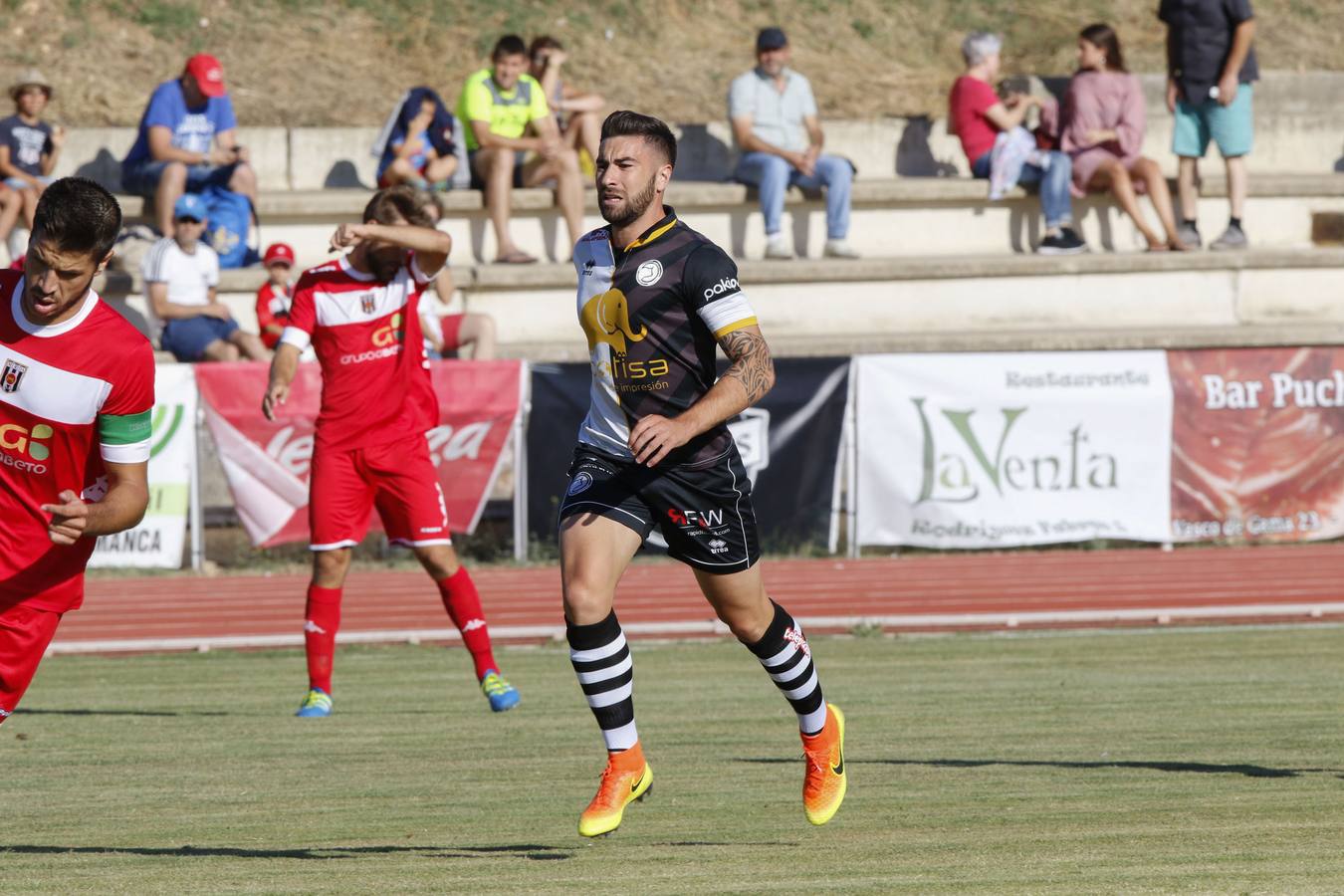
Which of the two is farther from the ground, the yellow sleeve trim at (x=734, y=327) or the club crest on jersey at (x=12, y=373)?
the yellow sleeve trim at (x=734, y=327)

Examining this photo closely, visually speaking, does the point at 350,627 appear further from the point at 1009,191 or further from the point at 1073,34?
the point at 1073,34

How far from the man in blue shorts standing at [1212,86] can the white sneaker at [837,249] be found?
349 cm

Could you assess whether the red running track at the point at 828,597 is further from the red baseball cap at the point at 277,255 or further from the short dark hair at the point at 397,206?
the short dark hair at the point at 397,206

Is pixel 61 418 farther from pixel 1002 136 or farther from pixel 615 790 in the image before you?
pixel 1002 136

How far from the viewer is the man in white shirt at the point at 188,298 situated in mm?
16047

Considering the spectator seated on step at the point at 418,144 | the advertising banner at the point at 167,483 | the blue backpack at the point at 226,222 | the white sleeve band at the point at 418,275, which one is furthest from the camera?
the spectator seated on step at the point at 418,144

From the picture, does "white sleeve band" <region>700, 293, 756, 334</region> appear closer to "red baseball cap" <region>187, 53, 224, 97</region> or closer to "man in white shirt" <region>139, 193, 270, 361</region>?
"man in white shirt" <region>139, 193, 270, 361</region>

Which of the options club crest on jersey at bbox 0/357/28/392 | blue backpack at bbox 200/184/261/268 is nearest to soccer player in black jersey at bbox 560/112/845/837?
club crest on jersey at bbox 0/357/28/392

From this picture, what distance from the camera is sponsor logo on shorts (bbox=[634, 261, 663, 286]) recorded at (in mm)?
5906

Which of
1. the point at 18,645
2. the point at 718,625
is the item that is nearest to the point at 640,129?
the point at 18,645

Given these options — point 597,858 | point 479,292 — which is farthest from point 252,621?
point 597,858

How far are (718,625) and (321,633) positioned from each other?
4.27 metres

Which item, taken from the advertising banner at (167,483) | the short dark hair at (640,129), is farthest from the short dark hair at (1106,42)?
the short dark hair at (640,129)

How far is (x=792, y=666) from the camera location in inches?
246
